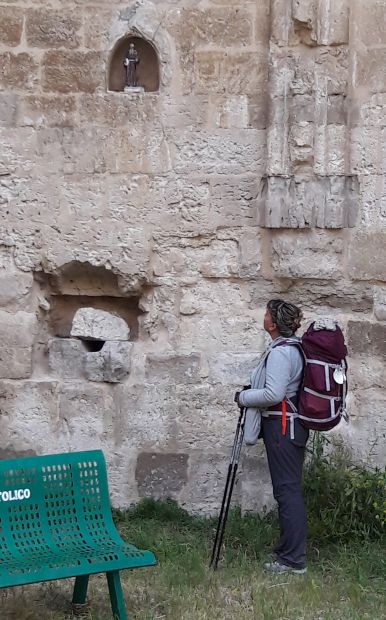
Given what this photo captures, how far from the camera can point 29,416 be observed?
639cm

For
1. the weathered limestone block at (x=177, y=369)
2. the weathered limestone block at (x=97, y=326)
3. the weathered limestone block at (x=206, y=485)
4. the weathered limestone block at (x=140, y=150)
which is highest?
the weathered limestone block at (x=140, y=150)

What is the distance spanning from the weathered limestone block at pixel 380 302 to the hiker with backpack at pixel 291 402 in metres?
0.76

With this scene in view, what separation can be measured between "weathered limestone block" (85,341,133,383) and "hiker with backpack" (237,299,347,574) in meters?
1.03

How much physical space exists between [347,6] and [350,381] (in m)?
2.27

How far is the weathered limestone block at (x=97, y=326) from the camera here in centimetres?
649

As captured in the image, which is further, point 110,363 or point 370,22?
point 110,363

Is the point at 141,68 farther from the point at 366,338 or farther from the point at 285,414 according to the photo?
the point at 285,414

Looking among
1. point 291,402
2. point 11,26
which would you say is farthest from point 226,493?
point 11,26

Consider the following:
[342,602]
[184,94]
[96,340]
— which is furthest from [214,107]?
[342,602]

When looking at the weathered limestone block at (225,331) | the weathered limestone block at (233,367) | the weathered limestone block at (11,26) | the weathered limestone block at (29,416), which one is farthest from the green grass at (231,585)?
the weathered limestone block at (11,26)

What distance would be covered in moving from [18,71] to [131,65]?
706mm

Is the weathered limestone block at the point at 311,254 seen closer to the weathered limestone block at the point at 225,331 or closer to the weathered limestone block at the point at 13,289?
the weathered limestone block at the point at 225,331

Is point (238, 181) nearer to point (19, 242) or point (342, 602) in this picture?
point (19, 242)

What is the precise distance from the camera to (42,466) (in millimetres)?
4781
